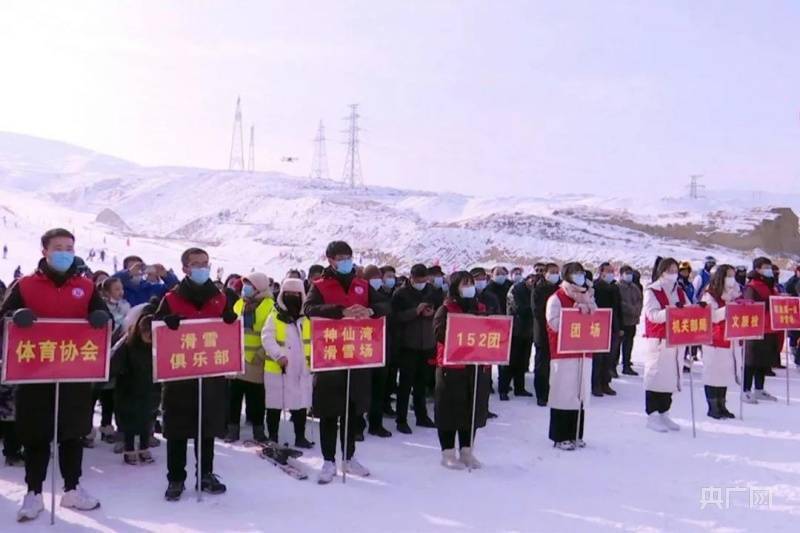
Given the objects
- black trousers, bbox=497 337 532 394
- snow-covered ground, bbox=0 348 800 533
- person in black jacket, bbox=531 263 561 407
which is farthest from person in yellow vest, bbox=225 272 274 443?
person in black jacket, bbox=531 263 561 407

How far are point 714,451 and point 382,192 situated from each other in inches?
3761

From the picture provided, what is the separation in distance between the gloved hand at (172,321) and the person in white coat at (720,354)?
618 centimetres

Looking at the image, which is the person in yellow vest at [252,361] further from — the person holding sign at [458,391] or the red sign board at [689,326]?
the red sign board at [689,326]

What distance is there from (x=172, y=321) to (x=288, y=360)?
205 cm

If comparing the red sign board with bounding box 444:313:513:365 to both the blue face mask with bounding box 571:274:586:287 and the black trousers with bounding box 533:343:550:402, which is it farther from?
the black trousers with bounding box 533:343:550:402

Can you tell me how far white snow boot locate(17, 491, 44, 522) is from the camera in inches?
193

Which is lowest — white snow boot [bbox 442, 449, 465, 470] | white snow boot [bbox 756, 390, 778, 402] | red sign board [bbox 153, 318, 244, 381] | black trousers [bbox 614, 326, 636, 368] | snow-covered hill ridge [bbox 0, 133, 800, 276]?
white snow boot [bbox 442, 449, 465, 470]

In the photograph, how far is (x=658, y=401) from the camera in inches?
314

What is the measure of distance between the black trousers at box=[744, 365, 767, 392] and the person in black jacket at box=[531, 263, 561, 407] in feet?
9.46

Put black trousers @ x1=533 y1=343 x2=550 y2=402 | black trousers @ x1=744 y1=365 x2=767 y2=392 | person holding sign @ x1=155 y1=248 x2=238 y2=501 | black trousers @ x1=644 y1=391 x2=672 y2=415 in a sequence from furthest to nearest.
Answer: black trousers @ x1=744 y1=365 x2=767 y2=392 < black trousers @ x1=533 y1=343 x2=550 y2=402 < black trousers @ x1=644 y1=391 x2=672 y2=415 < person holding sign @ x1=155 y1=248 x2=238 y2=501

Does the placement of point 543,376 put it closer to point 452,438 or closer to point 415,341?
point 415,341

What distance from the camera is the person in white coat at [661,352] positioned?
309 inches

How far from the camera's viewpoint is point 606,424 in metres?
8.30

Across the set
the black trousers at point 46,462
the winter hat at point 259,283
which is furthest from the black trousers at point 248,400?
the black trousers at point 46,462
